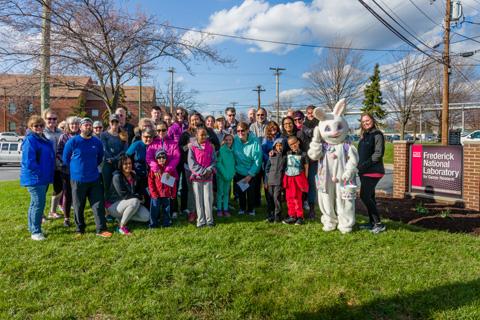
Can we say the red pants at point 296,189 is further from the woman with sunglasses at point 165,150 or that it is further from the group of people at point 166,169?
the woman with sunglasses at point 165,150

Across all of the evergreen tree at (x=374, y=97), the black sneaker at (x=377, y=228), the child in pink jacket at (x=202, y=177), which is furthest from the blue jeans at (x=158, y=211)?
the evergreen tree at (x=374, y=97)

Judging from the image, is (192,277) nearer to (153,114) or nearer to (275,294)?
(275,294)

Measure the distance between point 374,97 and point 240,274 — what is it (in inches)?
1371

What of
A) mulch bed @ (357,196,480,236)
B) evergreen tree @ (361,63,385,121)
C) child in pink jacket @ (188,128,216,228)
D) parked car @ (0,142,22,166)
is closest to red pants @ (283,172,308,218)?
child in pink jacket @ (188,128,216,228)

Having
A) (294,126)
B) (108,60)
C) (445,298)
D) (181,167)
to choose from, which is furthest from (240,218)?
(108,60)

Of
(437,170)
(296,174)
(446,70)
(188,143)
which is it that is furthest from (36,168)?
(446,70)

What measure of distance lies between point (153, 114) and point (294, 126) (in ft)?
9.28

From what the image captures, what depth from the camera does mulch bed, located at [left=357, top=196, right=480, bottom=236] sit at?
649 cm

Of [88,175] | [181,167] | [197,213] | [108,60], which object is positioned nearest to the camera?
[88,175]

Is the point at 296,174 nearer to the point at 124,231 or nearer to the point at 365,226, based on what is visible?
the point at 365,226

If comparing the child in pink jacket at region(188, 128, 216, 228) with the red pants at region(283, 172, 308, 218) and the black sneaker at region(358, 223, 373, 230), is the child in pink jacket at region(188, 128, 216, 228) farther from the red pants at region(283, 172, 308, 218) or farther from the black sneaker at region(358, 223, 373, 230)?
the black sneaker at region(358, 223, 373, 230)

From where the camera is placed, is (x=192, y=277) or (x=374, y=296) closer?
(x=374, y=296)

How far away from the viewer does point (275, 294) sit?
3580 millimetres

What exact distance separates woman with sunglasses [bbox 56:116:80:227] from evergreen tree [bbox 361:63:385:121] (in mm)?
33061
